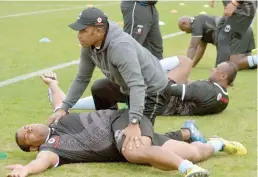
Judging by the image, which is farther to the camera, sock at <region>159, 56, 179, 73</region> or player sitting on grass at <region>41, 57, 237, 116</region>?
sock at <region>159, 56, 179, 73</region>

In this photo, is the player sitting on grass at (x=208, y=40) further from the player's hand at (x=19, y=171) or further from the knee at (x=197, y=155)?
the player's hand at (x=19, y=171)

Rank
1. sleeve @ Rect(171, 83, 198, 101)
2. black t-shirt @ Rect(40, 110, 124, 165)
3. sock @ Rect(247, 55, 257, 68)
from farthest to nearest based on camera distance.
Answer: sock @ Rect(247, 55, 257, 68), sleeve @ Rect(171, 83, 198, 101), black t-shirt @ Rect(40, 110, 124, 165)

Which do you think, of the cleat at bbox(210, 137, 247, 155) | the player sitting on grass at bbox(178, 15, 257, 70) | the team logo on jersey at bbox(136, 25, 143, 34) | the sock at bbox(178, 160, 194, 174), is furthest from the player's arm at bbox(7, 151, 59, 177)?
the player sitting on grass at bbox(178, 15, 257, 70)

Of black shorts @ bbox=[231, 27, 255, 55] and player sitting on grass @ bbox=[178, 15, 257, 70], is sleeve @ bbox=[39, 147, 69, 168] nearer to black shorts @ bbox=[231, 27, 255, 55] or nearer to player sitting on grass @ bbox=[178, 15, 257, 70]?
player sitting on grass @ bbox=[178, 15, 257, 70]

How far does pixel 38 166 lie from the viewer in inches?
186

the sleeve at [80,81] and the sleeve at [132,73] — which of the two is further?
the sleeve at [80,81]

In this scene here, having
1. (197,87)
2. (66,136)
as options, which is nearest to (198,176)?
(66,136)

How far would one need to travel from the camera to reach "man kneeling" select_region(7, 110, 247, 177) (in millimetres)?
4746

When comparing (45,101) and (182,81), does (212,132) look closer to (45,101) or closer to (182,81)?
(182,81)

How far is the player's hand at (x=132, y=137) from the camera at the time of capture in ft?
15.7

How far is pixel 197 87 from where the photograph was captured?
22.1 ft

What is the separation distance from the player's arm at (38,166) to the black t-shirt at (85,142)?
0.19 feet

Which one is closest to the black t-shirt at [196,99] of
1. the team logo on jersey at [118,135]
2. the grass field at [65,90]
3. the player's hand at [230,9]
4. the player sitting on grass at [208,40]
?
the grass field at [65,90]

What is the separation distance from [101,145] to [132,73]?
0.63 metres
